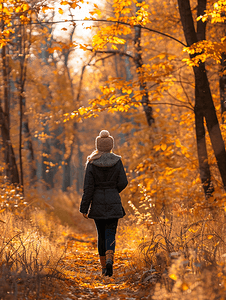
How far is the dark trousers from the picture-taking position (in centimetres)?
449

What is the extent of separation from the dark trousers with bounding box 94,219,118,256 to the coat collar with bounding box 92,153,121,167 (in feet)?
2.73

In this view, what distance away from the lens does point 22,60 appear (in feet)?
30.7

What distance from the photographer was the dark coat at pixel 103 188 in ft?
14.7

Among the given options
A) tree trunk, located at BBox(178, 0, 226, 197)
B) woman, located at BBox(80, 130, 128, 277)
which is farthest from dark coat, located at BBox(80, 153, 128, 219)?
tree trunk, located at BBox(178, 0, 226, 197)

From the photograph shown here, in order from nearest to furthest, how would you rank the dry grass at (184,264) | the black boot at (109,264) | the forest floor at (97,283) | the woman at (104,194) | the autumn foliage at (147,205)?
the dry grass at (184,264) < the autumn foliage at (147,205) < the forest floor at (97,283) < the black boot at (109,264) < the woman at (104,194)

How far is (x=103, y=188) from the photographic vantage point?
4578mm

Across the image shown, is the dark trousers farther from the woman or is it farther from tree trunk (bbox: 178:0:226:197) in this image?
tree trunk (bbox: 178:0:226:197)

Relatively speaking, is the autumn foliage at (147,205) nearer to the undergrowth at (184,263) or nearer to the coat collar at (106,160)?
the undergrowth at (184,263)

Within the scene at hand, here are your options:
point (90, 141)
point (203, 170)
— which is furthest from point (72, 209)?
point (90, 141)

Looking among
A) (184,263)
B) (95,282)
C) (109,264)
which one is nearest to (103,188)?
(109,264)

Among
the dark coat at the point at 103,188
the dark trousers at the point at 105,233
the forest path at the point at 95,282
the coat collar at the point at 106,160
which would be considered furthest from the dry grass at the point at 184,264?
the coat collar at the point at 106,160

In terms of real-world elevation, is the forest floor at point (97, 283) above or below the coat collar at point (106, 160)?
below

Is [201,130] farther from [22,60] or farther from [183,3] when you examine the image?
[22,60]

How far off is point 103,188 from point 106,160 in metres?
0.42
